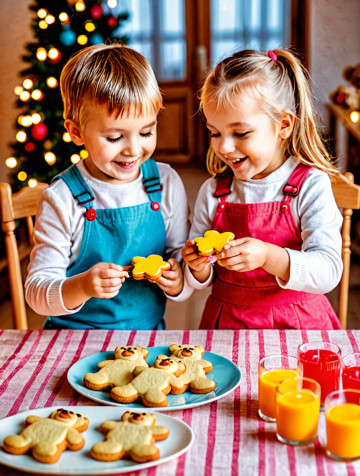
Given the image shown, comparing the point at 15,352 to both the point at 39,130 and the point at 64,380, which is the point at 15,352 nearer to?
the point at 64,380

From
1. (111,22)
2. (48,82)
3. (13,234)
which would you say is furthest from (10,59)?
(13,234)

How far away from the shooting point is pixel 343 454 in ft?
2.91

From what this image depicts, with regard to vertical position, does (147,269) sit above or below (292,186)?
below

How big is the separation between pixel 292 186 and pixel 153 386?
73 cm

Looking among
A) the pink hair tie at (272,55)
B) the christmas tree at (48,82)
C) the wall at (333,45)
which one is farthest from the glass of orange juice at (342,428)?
the wall at (333,45)

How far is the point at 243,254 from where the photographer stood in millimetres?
1367

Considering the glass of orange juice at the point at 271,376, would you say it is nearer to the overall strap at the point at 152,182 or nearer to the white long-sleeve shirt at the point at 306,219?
the white long-sleeve shirt at the point at 306,219

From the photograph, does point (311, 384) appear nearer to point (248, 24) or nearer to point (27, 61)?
point (27, 61)

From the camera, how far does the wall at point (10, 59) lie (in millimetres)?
3559

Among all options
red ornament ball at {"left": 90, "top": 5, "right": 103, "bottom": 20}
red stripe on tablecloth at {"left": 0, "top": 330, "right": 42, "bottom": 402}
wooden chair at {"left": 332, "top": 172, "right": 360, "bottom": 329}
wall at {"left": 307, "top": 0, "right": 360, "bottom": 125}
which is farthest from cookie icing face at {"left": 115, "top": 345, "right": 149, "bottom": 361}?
wall at {"left": 307, "top": 0, "right": 360, "bottom": 125}

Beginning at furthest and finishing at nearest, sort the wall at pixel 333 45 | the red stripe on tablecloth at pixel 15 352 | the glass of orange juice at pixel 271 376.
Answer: the wall at pixel 333 45
the red stripe on tablecloth at pixel 15 352
the glass of orange juice at pixel 271 376

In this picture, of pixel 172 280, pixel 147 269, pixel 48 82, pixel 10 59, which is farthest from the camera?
pixel 10 59

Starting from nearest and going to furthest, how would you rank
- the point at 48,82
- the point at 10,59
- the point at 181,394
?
the point at 181,394, the point at 48,82, the point at 10,59

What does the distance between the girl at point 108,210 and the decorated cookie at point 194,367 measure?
256 millimetres
